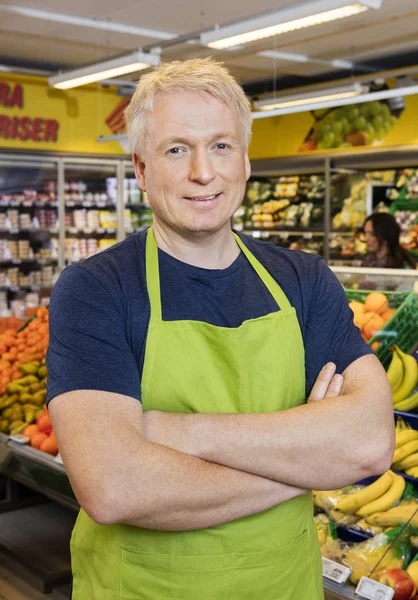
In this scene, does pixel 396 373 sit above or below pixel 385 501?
above

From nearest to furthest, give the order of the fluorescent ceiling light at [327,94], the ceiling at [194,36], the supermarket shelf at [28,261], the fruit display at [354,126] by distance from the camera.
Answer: the fluorescent ceiling light at [327,94]
the ceiling at [194,36]
the fruit display at [354,126]
the supermarket shelf at [28,261]

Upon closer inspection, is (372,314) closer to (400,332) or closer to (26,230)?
(400,332)

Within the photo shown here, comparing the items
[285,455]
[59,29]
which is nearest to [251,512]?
[285,455]

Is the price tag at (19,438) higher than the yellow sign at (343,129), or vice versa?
the yellow sign at (343,129)

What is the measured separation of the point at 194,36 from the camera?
20.6 ft

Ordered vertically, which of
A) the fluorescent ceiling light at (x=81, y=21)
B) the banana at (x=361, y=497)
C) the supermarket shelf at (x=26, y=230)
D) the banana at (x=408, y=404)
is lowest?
the banana at (x=361, y=497)

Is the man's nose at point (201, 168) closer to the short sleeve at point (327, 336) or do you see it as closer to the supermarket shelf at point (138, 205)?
the short sleeve at point (327, 336)

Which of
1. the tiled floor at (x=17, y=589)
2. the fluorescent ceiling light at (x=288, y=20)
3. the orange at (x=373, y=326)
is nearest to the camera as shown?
the orange at (x=373, y=326)

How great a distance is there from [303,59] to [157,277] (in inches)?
284

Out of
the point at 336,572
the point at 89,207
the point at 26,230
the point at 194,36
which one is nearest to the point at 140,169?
the point at 336,572

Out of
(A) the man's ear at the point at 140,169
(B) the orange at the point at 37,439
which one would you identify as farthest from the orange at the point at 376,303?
(A) the man's ear at the point at 140,169

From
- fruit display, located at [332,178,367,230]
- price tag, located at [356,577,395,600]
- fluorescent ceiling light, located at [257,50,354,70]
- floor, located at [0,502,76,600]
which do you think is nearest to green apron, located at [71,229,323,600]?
price tag, located at [356,577,395,600]

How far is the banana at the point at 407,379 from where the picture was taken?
9.41ft

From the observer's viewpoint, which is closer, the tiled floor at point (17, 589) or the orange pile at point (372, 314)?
the orange pile at point (372, 314)
